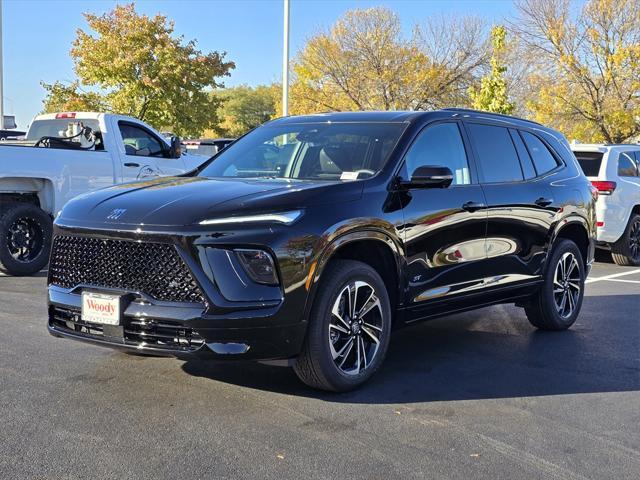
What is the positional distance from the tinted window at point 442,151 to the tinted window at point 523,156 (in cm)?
91

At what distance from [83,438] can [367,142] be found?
278cm

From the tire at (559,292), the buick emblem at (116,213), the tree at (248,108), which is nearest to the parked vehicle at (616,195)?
the tire at (559,292)

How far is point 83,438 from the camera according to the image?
12.8ft

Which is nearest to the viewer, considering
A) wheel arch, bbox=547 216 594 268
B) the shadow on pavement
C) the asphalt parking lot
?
the asphalt parking lot

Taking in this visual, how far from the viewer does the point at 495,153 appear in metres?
6.20

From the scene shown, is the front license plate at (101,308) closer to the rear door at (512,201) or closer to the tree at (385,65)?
the rear door at (512,201)

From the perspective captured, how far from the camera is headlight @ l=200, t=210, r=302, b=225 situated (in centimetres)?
423

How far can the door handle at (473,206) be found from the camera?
5.58 m

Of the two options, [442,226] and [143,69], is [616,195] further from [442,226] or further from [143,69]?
[143,69]

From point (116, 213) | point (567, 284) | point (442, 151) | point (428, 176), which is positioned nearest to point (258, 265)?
point (116, 213)

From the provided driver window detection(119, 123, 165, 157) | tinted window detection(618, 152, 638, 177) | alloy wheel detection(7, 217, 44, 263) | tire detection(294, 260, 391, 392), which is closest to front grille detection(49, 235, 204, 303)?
tire detection(294, 260, 391, 392)

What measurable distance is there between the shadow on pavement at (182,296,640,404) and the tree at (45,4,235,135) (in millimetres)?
25655

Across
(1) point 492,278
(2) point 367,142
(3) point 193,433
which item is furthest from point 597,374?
(3) point 193,433

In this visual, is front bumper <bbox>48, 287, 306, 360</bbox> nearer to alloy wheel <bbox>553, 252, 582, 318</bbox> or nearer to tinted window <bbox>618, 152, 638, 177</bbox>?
alloy wheel <bbox>553, 252, 582, 318</bbox>
